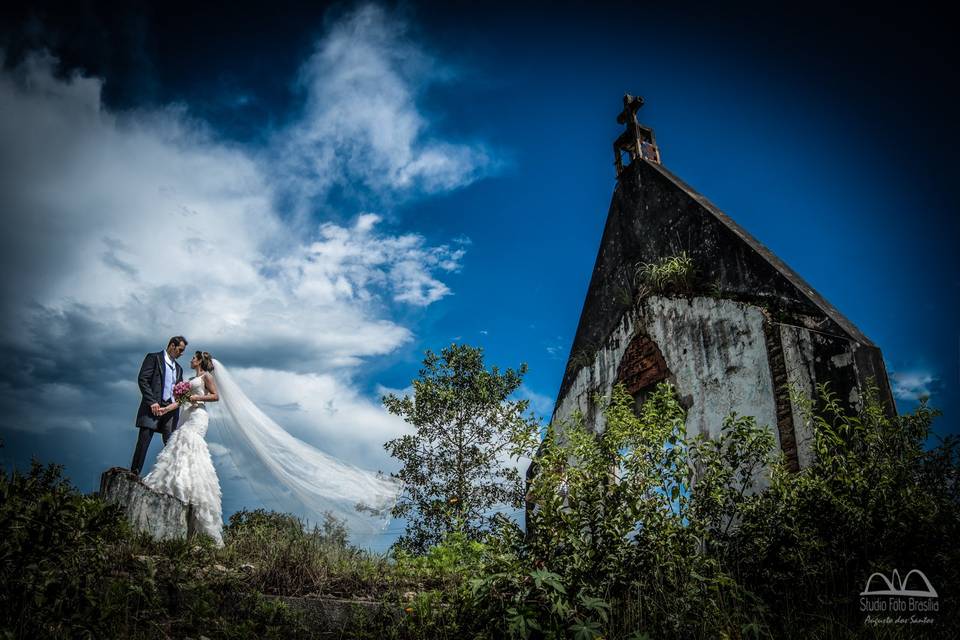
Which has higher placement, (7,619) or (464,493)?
(464,493)

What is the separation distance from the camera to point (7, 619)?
286cm

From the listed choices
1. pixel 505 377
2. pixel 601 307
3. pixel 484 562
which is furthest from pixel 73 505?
pixel 505 377

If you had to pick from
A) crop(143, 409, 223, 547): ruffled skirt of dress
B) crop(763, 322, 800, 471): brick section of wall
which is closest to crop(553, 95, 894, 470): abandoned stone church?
crop(763, 322, 800, 471): brick section of wall

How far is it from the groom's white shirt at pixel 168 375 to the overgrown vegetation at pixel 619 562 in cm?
246

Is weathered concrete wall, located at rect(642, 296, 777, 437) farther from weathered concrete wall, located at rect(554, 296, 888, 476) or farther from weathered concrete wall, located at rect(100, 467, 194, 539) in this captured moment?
weathered concrete wall, located at rect(100, 467, 194, 539)

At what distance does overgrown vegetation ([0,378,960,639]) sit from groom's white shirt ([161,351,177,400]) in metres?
2.46

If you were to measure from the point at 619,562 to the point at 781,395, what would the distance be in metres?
3.23

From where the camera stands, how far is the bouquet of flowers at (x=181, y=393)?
21.9ft

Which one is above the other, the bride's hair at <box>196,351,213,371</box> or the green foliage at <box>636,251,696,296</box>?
the green foliage at <box>636,251,696,296</box>

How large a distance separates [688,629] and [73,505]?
3.77 m

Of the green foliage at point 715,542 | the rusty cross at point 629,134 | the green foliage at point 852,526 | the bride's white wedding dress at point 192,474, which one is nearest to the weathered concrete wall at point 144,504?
the bride's white wedding dress at point 192,474

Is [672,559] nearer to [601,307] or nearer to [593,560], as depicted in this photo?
[593,560]

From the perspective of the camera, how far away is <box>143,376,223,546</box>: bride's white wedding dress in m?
6.10

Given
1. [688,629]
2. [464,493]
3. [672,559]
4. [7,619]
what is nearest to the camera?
[7,619]
